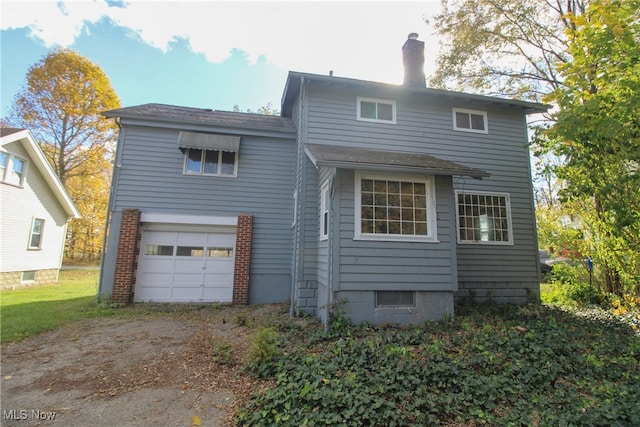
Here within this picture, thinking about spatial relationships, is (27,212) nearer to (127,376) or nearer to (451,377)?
(127,376)

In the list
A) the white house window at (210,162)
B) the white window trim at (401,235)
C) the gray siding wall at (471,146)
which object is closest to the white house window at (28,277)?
the white house window at (210,162)

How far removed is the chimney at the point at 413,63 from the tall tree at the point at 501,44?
461 centimetres

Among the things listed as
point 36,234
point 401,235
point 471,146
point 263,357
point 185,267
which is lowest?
point 263,357

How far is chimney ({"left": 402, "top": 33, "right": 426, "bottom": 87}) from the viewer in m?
8.99

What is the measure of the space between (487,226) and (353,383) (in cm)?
664

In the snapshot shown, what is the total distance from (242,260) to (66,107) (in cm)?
1737

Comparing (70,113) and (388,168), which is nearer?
(388,168)

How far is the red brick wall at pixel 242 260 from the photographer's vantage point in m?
8.62

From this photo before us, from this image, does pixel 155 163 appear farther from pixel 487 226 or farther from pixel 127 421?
pixel 487 226

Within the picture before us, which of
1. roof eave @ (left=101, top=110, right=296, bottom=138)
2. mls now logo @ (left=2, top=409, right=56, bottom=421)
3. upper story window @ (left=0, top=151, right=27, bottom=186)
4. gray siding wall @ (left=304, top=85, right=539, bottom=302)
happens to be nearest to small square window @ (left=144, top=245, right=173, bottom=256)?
roof eave @ (left=101, top=110, right=296, bottom=138)

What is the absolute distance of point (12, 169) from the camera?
1130cm

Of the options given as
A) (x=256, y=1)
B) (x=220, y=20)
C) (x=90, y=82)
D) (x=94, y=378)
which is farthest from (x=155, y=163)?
(x=90, y=82)

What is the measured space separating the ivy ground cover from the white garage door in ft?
13.5

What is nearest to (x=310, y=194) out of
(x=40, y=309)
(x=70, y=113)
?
(x=40, y=309)
